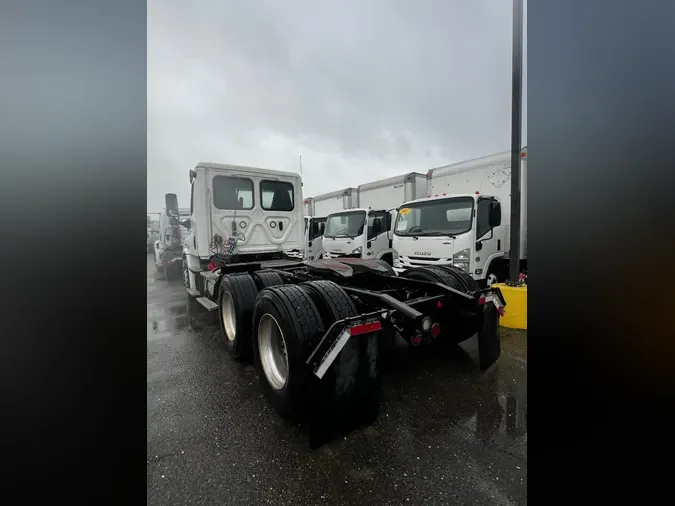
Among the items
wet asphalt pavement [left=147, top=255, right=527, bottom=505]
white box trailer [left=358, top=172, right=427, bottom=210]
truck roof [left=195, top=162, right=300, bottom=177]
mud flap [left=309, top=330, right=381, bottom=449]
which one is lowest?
wet asphalt pavement [left=147, top=255, right=527, bottom=505]

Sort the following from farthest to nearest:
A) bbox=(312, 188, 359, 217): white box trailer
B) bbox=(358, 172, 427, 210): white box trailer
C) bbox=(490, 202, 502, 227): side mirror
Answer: bbox=(312, 188, 359, 217): white box trailer → bbox=(358, 172, 427, 210): white box trailer → bbox=(490, 202, 502, 227): side mirror

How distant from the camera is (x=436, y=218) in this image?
6.57 meters

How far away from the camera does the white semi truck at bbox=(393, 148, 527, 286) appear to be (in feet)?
19.2

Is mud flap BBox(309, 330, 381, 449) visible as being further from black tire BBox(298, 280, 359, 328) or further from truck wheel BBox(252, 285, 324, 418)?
black tire BBox(298, 280, 359, 328)

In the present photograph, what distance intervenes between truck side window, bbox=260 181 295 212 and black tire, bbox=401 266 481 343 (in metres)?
3.02

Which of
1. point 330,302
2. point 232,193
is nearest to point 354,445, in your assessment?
point 330,302

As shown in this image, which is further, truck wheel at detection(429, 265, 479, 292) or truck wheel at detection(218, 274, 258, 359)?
truck wheel at detection(429, 265, 479, 292)

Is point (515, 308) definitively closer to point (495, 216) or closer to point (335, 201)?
point (495, 216)

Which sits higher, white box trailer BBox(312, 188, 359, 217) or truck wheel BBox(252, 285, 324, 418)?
white box trailer BBox(312, 188, 359, 217)

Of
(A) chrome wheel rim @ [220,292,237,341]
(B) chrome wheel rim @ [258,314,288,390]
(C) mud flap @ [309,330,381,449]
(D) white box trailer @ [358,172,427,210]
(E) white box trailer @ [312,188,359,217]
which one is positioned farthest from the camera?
(E) white box trailer @ [312,188,359,217]

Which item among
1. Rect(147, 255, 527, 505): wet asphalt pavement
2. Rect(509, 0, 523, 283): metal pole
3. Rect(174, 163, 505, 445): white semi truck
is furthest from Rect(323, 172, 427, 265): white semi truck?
Rect(147, 255, 527, 505): wet asphalt pavement
